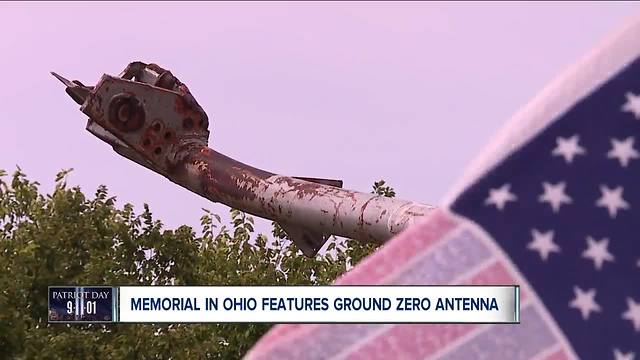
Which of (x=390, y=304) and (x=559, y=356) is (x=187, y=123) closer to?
(x=390, y=304)

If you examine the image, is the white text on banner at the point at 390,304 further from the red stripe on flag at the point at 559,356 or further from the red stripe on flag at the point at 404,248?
the red stripe on flag at the point at 559,356

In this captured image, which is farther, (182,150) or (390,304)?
(182,150)

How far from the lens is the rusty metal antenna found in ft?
35.8

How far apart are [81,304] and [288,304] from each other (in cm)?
365

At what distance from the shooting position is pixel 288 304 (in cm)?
696

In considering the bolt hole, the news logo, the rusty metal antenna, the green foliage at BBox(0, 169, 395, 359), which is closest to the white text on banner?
the news logo

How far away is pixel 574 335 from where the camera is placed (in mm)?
4461

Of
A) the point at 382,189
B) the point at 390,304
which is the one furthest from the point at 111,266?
the point at 390,304

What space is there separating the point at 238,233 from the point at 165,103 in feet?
49.7

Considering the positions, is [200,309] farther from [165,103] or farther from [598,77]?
[165,103]

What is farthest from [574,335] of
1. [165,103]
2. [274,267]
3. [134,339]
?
[274,267]

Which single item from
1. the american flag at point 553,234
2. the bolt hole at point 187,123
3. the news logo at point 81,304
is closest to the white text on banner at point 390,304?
the american flag at point 553,234

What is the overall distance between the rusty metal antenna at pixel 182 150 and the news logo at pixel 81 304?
193 centimetres

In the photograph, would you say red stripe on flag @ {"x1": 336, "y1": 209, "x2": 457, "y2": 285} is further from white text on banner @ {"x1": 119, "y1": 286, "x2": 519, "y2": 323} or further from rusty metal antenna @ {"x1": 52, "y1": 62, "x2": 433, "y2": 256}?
rusty metal antenna @ {"x1": 52, "y1": 62, "x2": 433, "y2": 256}
